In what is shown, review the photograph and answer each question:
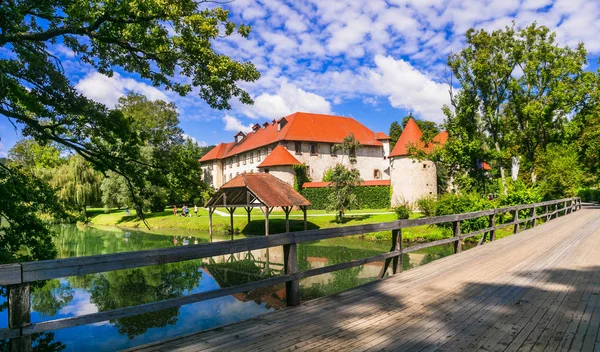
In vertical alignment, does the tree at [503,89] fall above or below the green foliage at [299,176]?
above

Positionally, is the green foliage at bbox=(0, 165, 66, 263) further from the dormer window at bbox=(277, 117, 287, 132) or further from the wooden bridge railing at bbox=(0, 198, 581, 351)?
the dormer window at bbox=(277, 117, 287, 132)

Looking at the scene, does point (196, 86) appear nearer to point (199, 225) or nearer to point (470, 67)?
point (470, 67)

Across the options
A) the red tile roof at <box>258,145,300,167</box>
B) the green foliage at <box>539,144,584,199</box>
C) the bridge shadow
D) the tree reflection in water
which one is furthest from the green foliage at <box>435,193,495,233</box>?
the red tile roof at <box>258,145,300,167</box>

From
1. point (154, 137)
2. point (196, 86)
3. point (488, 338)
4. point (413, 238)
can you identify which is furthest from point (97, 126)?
point (413, 238)

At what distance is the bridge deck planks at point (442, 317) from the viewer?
344 centimetres

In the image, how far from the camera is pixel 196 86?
8945mm

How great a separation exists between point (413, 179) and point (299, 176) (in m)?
11.9

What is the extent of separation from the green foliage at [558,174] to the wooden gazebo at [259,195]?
16.6 m

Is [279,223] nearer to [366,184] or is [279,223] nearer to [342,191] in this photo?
[342,191]

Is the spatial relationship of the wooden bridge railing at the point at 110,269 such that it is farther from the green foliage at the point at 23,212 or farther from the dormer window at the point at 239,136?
the dormer window at the point at 239,136

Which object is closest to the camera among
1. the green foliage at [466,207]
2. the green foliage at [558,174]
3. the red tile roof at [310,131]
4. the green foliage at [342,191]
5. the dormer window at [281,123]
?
the green foliage at [466,207]

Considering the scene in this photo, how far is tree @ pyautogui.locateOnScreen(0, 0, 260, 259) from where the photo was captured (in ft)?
22.8

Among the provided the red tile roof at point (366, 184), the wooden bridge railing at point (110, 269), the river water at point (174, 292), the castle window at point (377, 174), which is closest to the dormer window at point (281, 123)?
the red tile roof at point (366, 184)

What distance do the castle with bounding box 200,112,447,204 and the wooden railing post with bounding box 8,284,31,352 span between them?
3298cm
